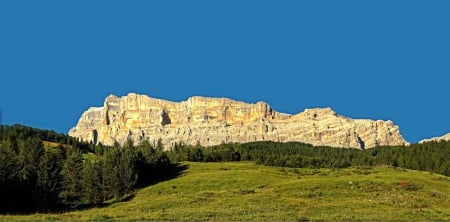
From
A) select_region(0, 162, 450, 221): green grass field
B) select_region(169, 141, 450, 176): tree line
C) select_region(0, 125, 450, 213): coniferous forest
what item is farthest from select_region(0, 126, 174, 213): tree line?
select_region(169, 141, 450, 176): tree line

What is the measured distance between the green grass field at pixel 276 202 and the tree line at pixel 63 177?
545 cm

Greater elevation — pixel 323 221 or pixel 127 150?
pixel 127 150

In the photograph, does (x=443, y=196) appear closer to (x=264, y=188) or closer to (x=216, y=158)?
(x=264, y=188)

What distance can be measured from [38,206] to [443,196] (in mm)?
45583

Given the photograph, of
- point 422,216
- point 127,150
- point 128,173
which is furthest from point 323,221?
point 127,150

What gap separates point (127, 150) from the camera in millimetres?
105000

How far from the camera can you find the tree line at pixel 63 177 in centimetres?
6406

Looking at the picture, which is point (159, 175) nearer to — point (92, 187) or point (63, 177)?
point (92, 187)

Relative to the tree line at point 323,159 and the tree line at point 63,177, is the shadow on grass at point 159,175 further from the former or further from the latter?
the tree line at point 323,159

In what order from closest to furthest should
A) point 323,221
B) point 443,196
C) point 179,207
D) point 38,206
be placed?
point 323,221
point 179,207
point 38,206
point 443,196

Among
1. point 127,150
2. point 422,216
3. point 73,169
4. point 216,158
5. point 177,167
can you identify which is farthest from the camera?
point 216,158

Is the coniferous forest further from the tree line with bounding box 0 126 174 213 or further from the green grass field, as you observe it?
the green grass field

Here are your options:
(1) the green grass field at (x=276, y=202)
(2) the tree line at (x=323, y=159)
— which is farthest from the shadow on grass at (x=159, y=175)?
(2) the tree line at (x=323, y=159)

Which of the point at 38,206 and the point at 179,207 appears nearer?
the point at 179,207
